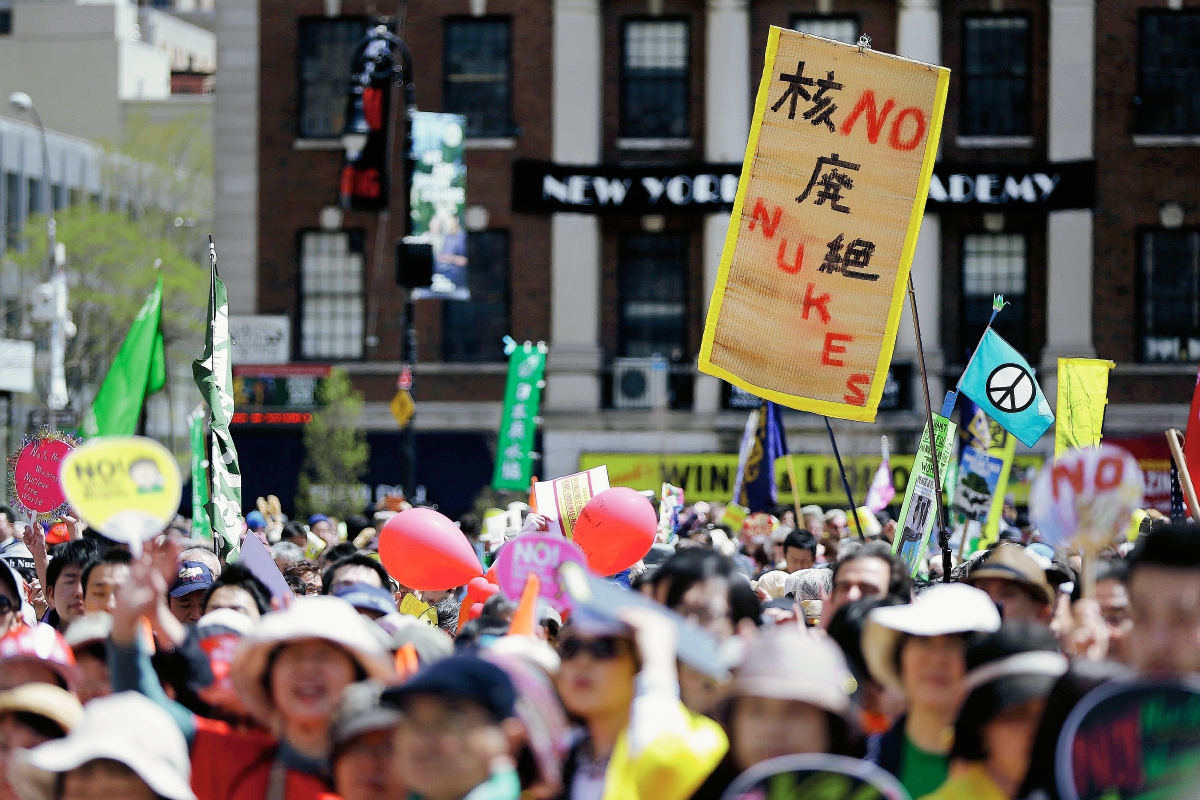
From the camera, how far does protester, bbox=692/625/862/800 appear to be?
3457 mm

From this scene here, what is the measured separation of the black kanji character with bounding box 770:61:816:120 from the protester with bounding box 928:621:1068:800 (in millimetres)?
4822

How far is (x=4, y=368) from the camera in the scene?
24156 millimetres

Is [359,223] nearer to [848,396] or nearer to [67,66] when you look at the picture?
[848,396]

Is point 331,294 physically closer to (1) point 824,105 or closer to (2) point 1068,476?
(1) point 824,105

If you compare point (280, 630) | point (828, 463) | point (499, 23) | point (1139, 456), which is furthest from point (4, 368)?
point (280, 630)

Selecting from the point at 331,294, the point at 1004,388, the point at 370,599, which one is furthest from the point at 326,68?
the point at 370,599

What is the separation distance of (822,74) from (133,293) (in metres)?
36.0

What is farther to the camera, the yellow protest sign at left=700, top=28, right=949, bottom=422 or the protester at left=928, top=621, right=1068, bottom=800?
the yellow protest sign at left=700, top=28, right=949, bottom=422

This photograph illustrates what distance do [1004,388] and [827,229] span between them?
118 inches

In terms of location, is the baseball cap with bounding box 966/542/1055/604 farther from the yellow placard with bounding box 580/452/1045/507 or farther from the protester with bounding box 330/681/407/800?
the yellow placard with bounding box 580/452/1045/507

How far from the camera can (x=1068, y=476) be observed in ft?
14.9

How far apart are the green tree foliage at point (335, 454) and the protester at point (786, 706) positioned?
21144mm

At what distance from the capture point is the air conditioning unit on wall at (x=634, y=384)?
2502 cm

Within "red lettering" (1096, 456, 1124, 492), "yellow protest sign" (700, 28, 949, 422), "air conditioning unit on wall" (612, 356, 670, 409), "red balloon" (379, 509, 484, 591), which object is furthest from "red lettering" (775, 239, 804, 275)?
"air conditioning unit on wall" (612, 356, 670, 409)
